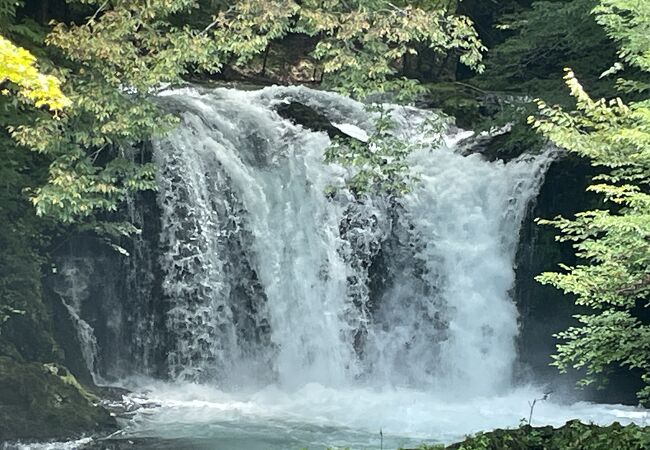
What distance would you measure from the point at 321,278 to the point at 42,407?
5.17 m

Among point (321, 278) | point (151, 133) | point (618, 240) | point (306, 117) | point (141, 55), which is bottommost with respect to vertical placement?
point (618, 240)

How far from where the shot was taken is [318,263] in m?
13.6

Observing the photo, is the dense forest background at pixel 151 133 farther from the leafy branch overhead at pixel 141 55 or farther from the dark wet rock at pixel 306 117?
the dark wet rock at pixel 306 117

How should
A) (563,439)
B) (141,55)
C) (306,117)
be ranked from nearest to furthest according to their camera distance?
1. (563,439)
2. (141,55)
3. (306,117)

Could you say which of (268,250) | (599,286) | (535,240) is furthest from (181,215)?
(599,286)

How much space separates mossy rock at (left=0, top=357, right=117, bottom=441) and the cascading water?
5.81 feet

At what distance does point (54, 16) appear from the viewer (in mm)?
12617

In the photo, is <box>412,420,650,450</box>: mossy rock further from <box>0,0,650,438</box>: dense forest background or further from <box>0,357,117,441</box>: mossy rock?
<box>0,357,117,441</box>: mossy rock

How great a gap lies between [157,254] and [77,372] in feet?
7.33

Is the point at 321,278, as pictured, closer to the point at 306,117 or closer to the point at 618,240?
the point at 306,117

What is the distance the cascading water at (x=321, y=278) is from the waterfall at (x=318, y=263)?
0.02 metres

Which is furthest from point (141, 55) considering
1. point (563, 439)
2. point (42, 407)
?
point (563, 439)

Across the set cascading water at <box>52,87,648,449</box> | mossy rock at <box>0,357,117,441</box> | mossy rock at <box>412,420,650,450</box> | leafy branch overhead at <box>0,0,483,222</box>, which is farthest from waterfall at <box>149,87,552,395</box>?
mossy rock at <box>412,420,650,450</box>

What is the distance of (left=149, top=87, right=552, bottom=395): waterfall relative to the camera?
12.9 meters
